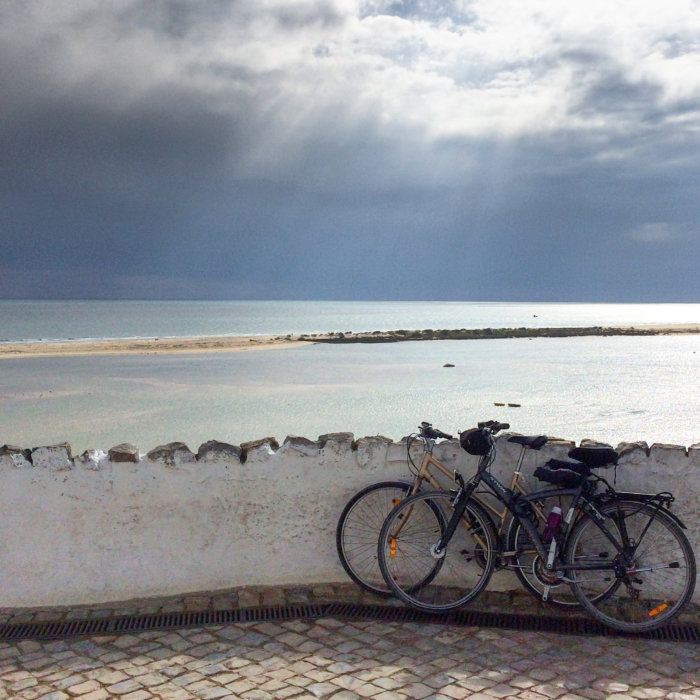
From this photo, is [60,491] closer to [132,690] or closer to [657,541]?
[132,690]

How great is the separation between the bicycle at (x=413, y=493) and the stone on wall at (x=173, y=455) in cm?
113

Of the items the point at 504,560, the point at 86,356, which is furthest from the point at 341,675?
the point at 86,356

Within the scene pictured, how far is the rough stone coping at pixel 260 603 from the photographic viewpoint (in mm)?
5008

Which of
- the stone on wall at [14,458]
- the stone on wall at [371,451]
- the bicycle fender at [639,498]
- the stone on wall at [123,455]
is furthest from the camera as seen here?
the stone on wall at [371,451]

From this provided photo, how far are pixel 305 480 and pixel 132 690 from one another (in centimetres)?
178

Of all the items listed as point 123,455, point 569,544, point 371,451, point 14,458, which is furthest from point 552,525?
point 14,458

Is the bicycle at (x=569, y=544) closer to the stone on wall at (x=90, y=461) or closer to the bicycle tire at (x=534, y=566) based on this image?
the bicycle tire at (x=534, y=566)

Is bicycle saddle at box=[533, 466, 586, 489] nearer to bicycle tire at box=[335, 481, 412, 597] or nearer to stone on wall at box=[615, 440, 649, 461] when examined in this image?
stone on wall at box=[615, 440, 649, 461]

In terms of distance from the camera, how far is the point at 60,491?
199 inches

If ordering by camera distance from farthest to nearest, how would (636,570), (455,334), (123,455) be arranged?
(455,334) → (123,455) → (636,570)

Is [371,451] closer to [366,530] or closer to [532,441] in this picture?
[366,530]

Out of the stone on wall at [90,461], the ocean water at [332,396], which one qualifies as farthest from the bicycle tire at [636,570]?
the ocean water at [332,396]

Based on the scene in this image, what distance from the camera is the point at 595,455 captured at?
4.88m

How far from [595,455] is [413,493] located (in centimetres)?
121
